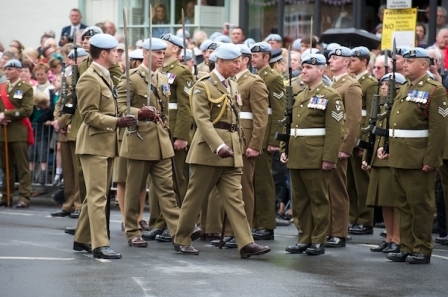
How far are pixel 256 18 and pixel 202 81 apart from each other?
12.5 m

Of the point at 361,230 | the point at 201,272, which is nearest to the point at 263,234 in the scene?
the point at 361,230

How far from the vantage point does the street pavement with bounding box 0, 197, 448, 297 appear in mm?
11375

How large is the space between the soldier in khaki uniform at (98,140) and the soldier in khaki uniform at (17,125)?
620 centimetres

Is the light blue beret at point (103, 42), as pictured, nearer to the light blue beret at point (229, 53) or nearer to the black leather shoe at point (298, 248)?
the light blue beret at point (229, 53)

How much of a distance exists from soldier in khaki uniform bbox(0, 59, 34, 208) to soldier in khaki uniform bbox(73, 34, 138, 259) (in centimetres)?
620

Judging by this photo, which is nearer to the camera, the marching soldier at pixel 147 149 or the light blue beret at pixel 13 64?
the marching soldier at pixel 147 149

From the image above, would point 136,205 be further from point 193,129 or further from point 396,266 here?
point 396,266

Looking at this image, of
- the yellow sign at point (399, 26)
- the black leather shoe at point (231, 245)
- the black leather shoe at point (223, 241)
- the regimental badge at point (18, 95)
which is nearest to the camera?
the black leather shoe at point (231, 245)

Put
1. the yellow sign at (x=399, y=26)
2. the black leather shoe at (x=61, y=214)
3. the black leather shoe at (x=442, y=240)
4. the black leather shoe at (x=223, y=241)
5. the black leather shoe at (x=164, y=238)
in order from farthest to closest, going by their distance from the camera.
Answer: the yellow sign at (x=399, y=26) → the black leather shoe at (x=61, y=214) → the black leather shoe at (x=442, y=240) → the black leather shoe at (x=164, y=238) → the black leather shoe at (x=223, y=241)

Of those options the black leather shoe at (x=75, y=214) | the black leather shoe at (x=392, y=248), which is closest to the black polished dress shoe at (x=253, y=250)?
the black leather shoe at (x=392, y=248)

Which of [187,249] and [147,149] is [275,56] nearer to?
[147,149]

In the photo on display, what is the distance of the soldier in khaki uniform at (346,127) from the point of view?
15281 millimetres

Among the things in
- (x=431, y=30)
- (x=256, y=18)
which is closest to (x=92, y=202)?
(x=431, y=30)

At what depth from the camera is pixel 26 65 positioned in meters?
20.1
